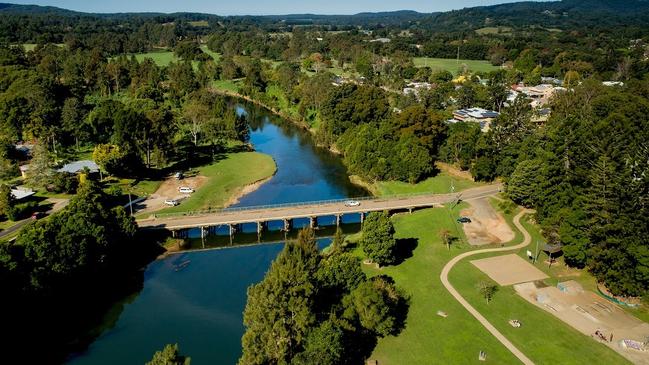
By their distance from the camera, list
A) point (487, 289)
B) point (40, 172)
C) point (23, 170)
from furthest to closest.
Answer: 1. point (23, 170)
2. point (40, 172)
3. point (487, 289)

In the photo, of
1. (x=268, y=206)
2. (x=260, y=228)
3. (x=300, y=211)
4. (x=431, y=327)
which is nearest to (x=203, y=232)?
(x=260, y=228)

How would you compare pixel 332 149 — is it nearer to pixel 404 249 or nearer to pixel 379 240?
pixel 404 249

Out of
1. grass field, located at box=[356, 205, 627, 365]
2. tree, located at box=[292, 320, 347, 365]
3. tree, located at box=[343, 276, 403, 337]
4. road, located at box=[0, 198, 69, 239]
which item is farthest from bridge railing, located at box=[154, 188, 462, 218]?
tree, located at box=[292, 320, 347, 365]

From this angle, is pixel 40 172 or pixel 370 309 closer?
pixel 370 309

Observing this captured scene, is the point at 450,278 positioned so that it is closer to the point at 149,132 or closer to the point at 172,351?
the point at 172,351

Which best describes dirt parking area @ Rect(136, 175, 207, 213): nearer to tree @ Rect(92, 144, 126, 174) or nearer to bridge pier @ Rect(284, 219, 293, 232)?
tree @ Rect(92, 144, 126, 174)

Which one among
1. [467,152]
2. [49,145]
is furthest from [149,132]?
[467,152]

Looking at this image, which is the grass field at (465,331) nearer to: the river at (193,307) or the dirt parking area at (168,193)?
the river at (193,307)
